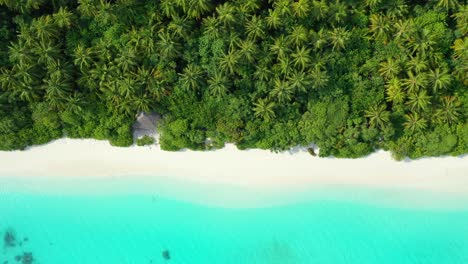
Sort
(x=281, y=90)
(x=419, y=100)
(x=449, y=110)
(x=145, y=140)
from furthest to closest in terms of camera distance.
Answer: (x=145, y=140)
(x=449, y=110)
(x=281, y=90)
(x=419, y=100)

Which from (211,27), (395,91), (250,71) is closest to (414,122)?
(395,91)

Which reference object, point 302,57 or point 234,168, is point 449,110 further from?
point 234,168

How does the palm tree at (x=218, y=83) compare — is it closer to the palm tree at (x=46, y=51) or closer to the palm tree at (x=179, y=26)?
the palm tree at (x=179, y=26)

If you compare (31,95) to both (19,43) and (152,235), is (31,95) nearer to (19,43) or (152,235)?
(19,43)

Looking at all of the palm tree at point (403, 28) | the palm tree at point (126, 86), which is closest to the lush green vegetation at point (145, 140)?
the palm tree at point (126, 86)

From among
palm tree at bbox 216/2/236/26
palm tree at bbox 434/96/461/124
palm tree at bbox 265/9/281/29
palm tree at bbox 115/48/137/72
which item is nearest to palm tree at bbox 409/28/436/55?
palm tree at bbox 434/96/461/124

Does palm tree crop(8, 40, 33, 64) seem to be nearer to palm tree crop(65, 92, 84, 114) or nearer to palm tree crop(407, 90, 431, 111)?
palm tree crop(65, 92, 84, 114)
